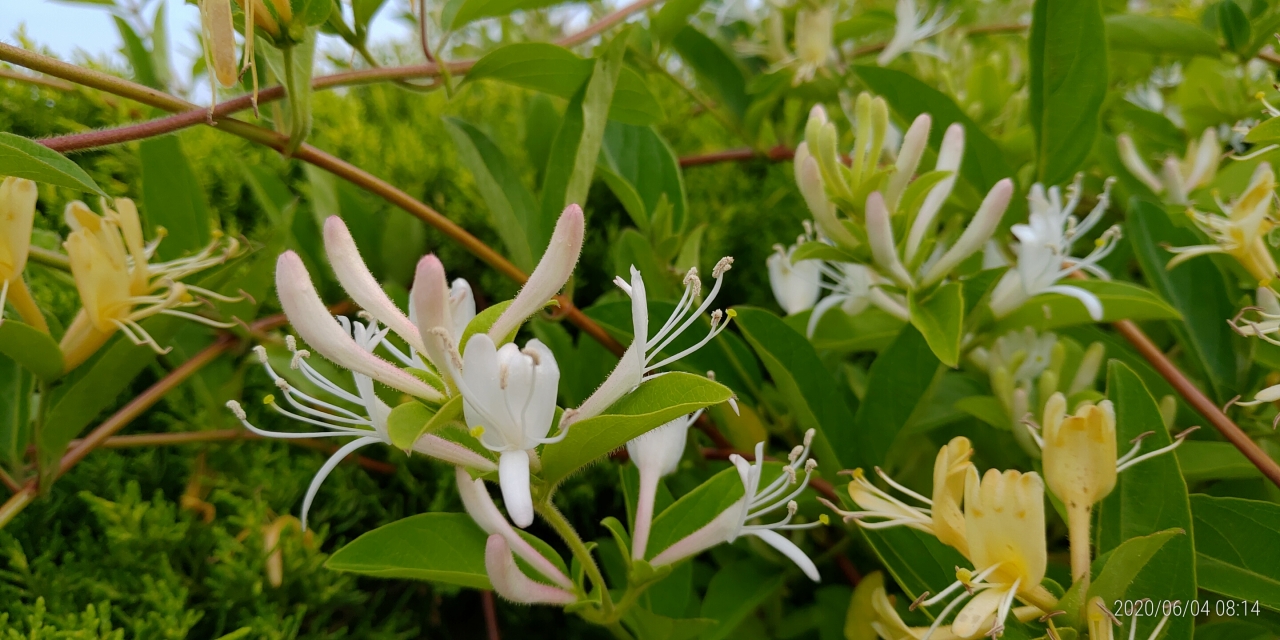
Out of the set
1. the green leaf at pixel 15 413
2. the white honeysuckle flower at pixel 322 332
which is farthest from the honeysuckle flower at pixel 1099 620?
the green leaf at pixel 15 413

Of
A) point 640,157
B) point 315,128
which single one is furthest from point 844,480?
point 315,128

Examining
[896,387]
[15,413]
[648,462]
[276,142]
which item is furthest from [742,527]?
[15,413]

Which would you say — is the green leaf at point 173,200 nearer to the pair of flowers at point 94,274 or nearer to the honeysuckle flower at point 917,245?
the pair of flowers at point 94,274

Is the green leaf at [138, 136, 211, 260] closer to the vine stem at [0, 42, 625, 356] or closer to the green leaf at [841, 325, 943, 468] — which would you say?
the vine stem at [0, 42, 625, 356]

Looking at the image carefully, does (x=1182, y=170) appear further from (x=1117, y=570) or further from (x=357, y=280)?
(x=357, y=280)

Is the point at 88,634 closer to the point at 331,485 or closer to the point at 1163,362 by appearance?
the point at 331,485

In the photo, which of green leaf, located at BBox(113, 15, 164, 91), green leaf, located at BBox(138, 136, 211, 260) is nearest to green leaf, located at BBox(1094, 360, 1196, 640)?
green leaf, located at BBox(138, 136, 211, 260)
